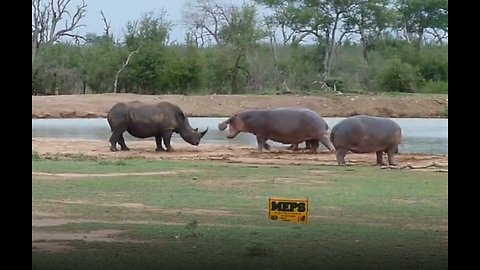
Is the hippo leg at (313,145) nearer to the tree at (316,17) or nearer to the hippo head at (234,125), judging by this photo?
the hippo head at (234,125)

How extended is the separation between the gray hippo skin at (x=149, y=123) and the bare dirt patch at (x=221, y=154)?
0.24 metres

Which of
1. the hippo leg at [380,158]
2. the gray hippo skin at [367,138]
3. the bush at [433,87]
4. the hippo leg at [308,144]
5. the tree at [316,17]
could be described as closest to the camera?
the gray hippo skin at [367,138]

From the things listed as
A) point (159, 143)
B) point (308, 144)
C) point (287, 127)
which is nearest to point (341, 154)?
point (287, 127)

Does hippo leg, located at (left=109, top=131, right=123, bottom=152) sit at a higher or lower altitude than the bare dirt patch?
higher

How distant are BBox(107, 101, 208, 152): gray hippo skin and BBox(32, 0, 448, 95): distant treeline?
488cm

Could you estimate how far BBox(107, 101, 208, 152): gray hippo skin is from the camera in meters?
17.2

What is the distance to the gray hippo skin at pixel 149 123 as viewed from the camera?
17203 mm

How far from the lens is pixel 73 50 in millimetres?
23453

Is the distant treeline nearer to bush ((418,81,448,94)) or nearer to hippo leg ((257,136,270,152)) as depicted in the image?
bush ((418,81,448,94))

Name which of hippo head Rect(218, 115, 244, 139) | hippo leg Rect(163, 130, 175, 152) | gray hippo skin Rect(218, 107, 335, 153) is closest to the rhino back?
hippo leg Rect(163, 130, 175, 152)

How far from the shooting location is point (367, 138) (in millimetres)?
14945

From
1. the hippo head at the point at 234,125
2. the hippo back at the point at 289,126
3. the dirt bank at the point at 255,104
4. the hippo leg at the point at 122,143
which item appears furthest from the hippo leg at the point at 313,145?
the dirt bank at the point at 255,104

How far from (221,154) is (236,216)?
300 inches
